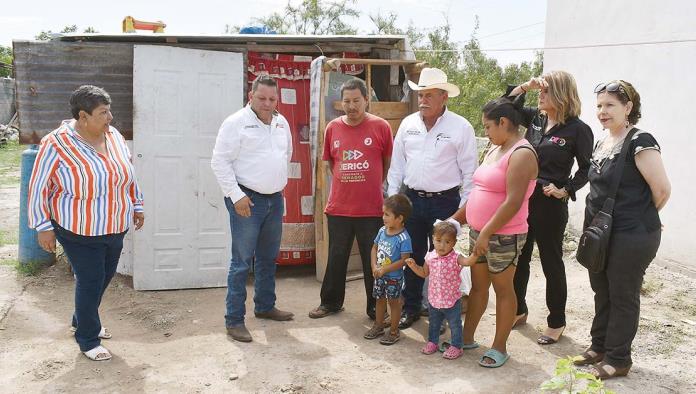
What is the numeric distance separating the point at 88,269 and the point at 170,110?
2027mm

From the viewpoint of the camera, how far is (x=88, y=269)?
149 inches

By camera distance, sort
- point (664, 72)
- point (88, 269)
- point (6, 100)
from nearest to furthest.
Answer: point (88, 269), point (664, 72), point (6, 100)

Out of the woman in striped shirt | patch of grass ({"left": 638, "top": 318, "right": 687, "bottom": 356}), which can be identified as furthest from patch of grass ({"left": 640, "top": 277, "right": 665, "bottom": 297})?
the woman in striped shirt

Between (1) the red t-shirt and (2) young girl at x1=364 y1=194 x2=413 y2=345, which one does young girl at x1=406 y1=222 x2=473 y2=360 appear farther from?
(1) the red t-shirt

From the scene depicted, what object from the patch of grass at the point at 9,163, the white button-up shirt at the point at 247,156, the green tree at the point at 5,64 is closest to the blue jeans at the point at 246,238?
the white button-up shirt at the point at 247,156

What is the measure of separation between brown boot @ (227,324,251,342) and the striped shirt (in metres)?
1.15

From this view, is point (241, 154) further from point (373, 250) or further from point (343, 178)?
point (373, 250)

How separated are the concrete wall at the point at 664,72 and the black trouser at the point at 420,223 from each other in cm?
296

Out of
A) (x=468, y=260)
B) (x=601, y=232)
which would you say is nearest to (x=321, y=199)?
(x=468, y=260)

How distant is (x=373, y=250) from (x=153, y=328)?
6.07 feet

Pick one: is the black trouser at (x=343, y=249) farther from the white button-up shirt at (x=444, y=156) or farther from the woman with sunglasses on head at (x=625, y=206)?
the woman with sunglasses on head at (x=625, y=206)

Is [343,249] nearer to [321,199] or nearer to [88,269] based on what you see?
[321,199]

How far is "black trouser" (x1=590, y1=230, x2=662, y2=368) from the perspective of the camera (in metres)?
3.40

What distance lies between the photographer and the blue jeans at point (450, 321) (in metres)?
3.92
